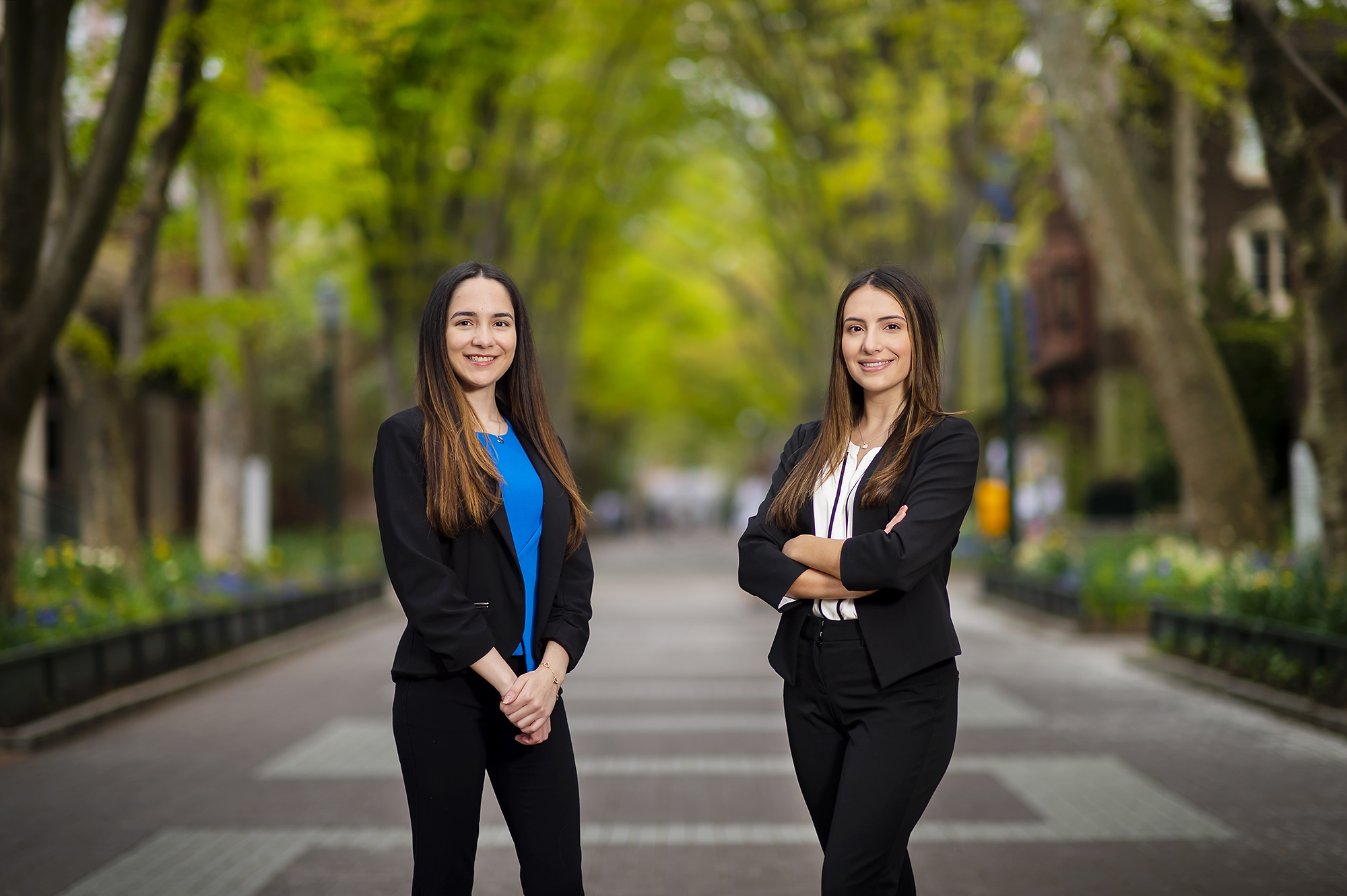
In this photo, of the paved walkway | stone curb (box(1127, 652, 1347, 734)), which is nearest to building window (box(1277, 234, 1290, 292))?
stone curb (box(1127, 652, 1347, 734))

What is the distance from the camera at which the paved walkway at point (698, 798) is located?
230 inches

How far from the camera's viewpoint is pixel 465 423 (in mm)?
3312

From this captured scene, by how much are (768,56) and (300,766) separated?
56.4ft

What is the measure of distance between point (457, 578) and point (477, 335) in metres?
0.61

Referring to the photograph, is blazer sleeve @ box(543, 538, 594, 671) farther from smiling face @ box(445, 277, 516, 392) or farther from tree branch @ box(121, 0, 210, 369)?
tree branch @ box(121, 0, 210, 369)

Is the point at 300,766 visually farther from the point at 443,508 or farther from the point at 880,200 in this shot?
the point at 880,200

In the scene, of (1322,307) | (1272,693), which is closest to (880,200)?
(1322,307)

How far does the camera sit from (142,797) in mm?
7484

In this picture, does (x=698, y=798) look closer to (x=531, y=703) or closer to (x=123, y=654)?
(x=531, y=703)

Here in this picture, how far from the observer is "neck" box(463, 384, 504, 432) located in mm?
3441

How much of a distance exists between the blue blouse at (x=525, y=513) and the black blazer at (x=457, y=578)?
0.02m

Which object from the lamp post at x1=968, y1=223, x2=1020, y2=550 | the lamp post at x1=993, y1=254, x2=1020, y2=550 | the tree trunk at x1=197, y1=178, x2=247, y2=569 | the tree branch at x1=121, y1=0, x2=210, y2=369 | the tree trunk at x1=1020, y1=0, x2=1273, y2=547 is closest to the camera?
the tree branch at x1=121, y1=0, x2=210, y2=369

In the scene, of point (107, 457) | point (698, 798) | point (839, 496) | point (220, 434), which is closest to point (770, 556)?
point (839, 496)

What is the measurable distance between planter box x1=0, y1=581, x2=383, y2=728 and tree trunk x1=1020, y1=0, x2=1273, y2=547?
9.43m
